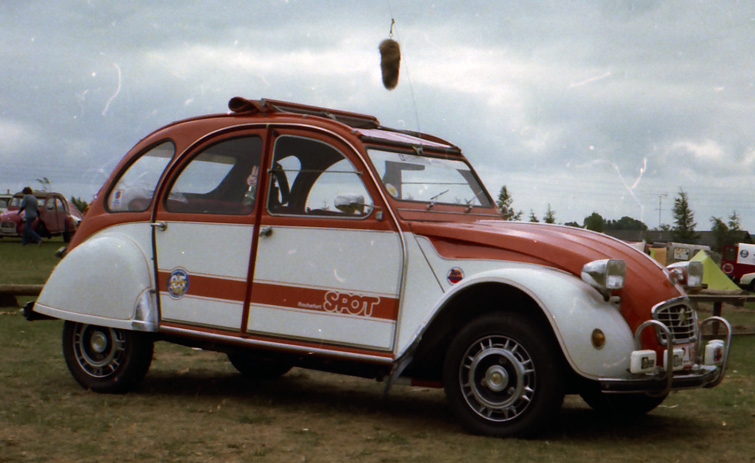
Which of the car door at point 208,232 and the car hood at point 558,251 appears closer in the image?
the car hood at point 558,251

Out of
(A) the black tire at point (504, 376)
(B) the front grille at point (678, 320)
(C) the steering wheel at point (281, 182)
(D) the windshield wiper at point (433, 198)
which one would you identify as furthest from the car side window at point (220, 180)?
(B) the front grille at point (678, 320)

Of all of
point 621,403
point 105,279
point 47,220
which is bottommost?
point 621,403

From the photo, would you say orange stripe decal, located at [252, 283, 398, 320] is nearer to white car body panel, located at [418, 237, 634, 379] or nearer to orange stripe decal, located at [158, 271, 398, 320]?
orange stripe decal, located at [158, 271, 398, 320]

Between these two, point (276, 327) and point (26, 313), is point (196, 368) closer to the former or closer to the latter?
point (26, 313)

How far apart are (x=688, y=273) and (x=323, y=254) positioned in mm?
2447

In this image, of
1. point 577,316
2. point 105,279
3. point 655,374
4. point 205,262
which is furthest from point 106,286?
point 655,374

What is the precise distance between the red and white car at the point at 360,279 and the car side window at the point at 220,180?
12mm

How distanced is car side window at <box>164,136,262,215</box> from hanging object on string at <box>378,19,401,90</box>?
1.05 metres

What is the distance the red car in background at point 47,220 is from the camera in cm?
3122

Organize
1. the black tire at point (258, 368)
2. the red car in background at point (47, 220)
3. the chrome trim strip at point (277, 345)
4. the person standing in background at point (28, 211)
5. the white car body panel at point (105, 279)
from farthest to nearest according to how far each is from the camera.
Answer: the red car in background at point (47, 220)
the person standing in background at point (28, 211)
the black tire at point (258, 368)
the white car body panel at point (105, 279)
the chrome trim strip at point (277, 345)

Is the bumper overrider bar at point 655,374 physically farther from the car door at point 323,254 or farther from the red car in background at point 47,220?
the red car in background at point 47,220

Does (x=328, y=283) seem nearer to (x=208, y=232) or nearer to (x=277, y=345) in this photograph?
(x=277, y=345)

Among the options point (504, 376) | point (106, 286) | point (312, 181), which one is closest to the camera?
point (504, 376)

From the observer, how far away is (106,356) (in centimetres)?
694
